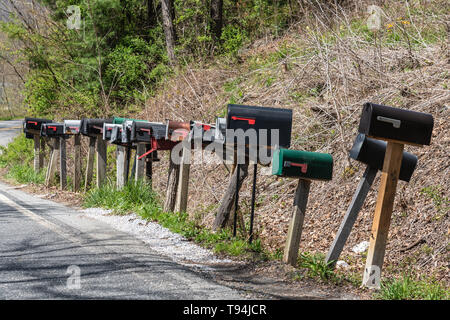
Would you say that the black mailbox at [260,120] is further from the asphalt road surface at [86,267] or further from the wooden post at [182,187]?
the wooden post at [182,187]

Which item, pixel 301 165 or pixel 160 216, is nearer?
pixel 301 165

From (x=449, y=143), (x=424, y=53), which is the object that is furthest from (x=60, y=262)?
(x=424, y=53)

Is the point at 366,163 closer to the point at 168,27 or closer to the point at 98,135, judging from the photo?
the point at 98,135

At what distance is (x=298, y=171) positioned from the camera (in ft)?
17.4

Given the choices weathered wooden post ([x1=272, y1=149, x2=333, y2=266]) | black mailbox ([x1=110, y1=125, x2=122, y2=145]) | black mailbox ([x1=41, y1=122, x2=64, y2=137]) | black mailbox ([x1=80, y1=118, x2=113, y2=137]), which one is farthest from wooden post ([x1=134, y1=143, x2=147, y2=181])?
weathered wooden post ([x1=272, y1=149, x2=333, y2=266])

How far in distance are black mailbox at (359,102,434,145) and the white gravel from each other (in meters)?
2.25

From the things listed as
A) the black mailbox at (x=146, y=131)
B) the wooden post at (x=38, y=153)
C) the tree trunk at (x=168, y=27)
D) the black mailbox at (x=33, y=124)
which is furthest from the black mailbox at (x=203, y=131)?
the tree trunk at (x=168, y=27)

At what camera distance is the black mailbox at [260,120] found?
19.9 ft

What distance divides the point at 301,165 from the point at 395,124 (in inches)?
46.3

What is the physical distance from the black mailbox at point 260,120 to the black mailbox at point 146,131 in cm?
254

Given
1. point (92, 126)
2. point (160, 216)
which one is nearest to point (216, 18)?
point (92, 126)

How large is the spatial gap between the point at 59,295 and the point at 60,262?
1.11 m

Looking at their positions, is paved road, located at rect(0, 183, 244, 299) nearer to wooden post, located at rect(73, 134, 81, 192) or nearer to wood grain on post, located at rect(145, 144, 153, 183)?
wood grain on post, located at rect(145, 144, 153, 183)
